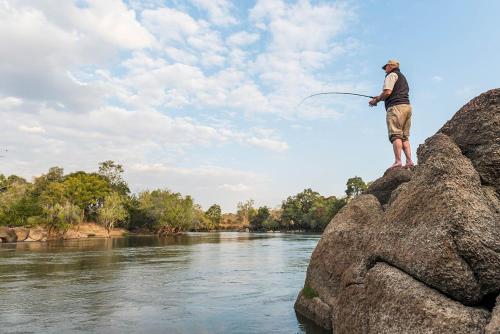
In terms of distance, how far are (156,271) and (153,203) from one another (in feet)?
324

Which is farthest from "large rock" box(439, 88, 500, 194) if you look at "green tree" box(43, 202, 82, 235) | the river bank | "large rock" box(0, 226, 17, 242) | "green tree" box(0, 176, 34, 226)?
"green tree" box(0, 176, 34, 226)

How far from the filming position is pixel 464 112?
9.09 m

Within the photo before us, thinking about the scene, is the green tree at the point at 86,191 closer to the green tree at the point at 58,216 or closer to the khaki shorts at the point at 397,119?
the green tree at the point at 58,216

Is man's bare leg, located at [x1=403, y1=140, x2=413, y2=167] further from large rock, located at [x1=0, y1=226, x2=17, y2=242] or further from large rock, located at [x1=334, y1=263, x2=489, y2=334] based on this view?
large rock, located at [x1=0, y1=226, x2=17, y2=242]

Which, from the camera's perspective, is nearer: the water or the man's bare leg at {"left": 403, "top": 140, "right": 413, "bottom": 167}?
the water

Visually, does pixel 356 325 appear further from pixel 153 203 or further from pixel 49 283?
pixel 153 203

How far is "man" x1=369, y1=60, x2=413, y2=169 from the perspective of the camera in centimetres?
1225

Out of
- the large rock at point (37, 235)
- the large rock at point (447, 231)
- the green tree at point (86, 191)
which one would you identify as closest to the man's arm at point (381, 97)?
the large rock at point (447, 231)

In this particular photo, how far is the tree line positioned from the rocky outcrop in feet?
266

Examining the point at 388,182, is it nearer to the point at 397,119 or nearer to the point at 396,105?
the point at 397,119

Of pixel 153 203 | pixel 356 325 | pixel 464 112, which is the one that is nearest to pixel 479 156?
pixel 464 112

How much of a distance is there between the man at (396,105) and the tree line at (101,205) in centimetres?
7837

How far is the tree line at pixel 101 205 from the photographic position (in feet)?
268

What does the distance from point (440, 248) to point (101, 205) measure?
115545 millimetres
